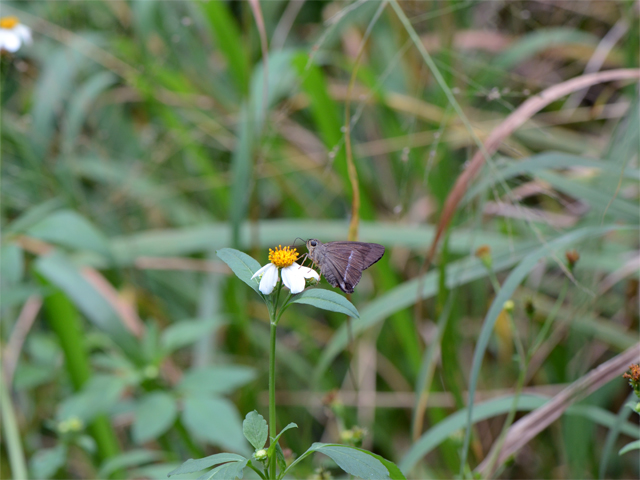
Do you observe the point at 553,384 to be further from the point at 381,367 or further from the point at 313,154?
the point at 313,154

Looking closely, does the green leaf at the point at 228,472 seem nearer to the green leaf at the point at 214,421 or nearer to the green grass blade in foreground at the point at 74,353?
the green leaf at the point at 214,421

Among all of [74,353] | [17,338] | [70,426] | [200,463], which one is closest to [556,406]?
[200,463]

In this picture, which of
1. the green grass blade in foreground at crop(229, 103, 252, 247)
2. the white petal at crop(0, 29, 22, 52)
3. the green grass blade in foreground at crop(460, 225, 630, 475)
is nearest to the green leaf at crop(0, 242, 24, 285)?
the green grass blade in foreground at crop(229, 103, 252, 247)

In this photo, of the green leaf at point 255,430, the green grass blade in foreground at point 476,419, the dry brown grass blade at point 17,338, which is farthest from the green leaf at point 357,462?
the dry brown grass blade at point 17,338

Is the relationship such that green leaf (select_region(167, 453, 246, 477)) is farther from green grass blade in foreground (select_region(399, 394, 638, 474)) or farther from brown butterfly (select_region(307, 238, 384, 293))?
green grass blade in foreground (select_region(399, 394, 638, 474))

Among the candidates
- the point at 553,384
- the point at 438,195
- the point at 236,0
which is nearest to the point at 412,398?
the point at 553,384

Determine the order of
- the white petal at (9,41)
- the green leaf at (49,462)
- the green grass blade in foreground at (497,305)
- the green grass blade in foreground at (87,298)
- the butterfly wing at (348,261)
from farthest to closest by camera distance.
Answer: the white petal at (9,41)
the green grass blade in foreground at (87,298)
the green leaf at (49,462)
the green grass blade in foreground at (497,305)
the butterfly wing at (348,261)
